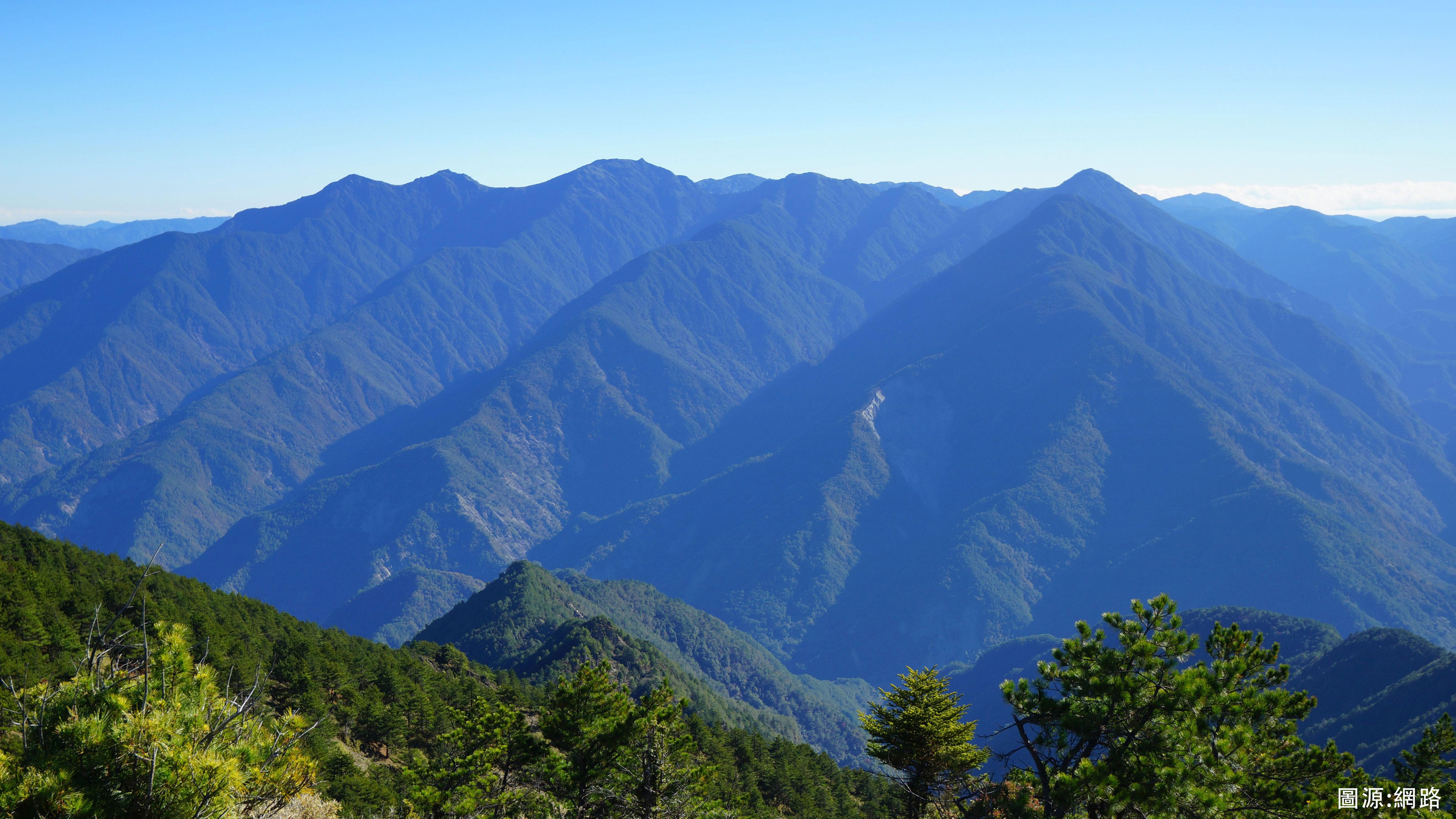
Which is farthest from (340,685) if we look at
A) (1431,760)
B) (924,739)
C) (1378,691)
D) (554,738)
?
(1378,691)

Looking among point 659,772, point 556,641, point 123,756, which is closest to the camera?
point 123,756

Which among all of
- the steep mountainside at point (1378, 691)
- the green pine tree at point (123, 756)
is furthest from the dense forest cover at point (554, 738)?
the steep mountainside at point (1378, 691)

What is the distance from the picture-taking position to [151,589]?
70688mm

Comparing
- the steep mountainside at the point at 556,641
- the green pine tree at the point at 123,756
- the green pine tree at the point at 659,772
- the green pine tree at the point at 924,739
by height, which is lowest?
the green pine tree at the point at 123,756

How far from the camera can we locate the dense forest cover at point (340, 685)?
43.8 meters

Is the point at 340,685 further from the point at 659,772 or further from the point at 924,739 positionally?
the point at 924,739

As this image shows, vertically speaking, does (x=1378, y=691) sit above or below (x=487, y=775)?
above

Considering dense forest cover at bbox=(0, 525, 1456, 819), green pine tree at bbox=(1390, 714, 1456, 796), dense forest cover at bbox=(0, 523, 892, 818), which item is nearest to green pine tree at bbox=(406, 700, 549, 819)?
dense forest cover at bbox=(0, 525, 1456, 819)

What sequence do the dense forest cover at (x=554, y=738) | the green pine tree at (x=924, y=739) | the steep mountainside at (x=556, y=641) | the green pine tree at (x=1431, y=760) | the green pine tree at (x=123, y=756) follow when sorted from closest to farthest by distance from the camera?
the green pine tree at (x=123, y=756) < the dense forest cover at (x=554, y=738) < the green pine tree at (x=1431, y=760) < the green pine tree at (x=924, y=739) < the steep mountainside at (x=556, y=641)

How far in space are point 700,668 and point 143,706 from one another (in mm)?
194328

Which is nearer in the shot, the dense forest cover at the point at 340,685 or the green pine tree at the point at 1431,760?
the green pine tree at the point at 1431,760

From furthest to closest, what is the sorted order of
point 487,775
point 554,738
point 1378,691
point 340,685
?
point 1378,691, point 340,685, point 487,775, point 554,738

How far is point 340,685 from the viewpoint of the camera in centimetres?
6141

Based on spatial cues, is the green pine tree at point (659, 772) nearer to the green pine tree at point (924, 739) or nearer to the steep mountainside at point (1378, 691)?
the green pine tree at point (924, 739)
